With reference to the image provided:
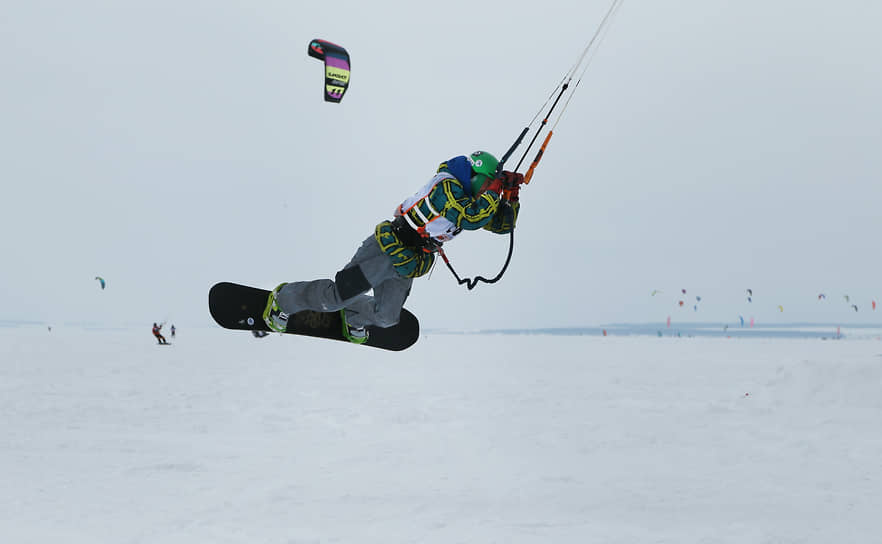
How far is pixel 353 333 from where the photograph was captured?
20.7 ft

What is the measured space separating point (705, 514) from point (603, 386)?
46.3 feet

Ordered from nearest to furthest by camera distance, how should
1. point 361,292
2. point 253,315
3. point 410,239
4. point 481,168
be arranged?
1. point 481,168
2. point 410,239
3. point 361,292
4. point 253,315

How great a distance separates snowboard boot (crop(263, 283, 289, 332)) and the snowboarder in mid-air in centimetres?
15

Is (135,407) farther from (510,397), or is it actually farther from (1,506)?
(510,397)

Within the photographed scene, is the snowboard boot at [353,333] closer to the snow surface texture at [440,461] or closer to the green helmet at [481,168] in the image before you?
the green helmet at [481,168]

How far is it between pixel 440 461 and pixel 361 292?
9.13 meters

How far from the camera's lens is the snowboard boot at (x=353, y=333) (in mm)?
6270

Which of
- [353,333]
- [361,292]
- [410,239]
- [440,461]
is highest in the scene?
[410,239]

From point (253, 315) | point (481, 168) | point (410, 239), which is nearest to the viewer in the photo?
point (481, 168)

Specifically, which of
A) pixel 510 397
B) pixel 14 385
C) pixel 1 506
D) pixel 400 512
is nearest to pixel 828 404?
pixel 510 397

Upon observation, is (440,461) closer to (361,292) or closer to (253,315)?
(253,315)

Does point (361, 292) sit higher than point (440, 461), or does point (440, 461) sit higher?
point (361, 292)

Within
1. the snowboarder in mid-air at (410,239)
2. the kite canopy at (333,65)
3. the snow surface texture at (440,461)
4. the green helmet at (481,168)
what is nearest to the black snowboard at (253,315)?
the snowboarder in mid-air at (410,239)

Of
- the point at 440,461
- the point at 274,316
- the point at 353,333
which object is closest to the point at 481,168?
the point at 353,333
